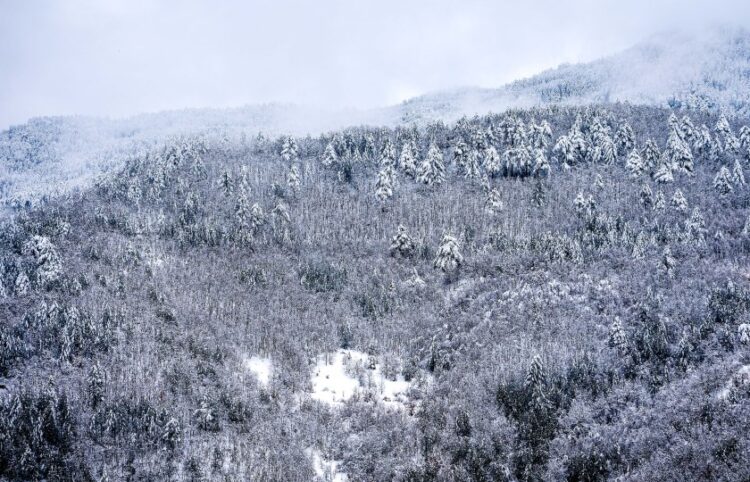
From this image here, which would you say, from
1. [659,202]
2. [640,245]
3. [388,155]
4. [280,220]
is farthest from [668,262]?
[388,155]

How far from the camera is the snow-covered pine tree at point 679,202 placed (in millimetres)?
88562

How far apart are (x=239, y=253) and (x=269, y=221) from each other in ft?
47.7

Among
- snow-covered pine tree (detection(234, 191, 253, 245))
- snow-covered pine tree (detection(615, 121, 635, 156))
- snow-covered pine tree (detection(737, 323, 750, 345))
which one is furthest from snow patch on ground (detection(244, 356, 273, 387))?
snow-covered pine tree (detection(615, 121, 635, 156))

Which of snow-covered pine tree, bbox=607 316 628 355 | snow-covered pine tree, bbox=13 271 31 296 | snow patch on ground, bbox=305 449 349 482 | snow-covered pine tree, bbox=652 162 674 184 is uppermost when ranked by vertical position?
snow-covered pine tree, bbox=652 162 674 184

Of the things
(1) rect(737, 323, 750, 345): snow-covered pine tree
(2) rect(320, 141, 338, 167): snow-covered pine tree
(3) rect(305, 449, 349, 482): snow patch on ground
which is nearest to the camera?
(1) rect(737, 323, 750, 345): snow-covered pine tree

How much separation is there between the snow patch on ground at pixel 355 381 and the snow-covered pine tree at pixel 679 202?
54.7m

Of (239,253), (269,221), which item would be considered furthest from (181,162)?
(239,253)

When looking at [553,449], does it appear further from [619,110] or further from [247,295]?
[619,110]

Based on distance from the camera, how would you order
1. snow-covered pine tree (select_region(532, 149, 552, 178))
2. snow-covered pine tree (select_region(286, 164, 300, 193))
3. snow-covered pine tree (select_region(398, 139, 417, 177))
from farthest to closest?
snow-covered pine tree (select_region(398, 139, 417, 177))
snow-covered pine tree (select_region(286, 164, 300, 193))
snow-covered pine tree (select_region(532, 149, 552, 178))

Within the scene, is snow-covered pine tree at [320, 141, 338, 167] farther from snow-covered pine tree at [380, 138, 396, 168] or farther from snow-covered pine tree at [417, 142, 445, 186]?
snow-covered pine tree at [417, 142, 445, 186]

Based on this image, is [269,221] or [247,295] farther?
[269,221]

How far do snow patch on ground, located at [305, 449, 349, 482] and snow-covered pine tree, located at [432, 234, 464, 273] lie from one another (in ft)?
119

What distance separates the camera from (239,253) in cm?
8869

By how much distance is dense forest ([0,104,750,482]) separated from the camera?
47156mm
